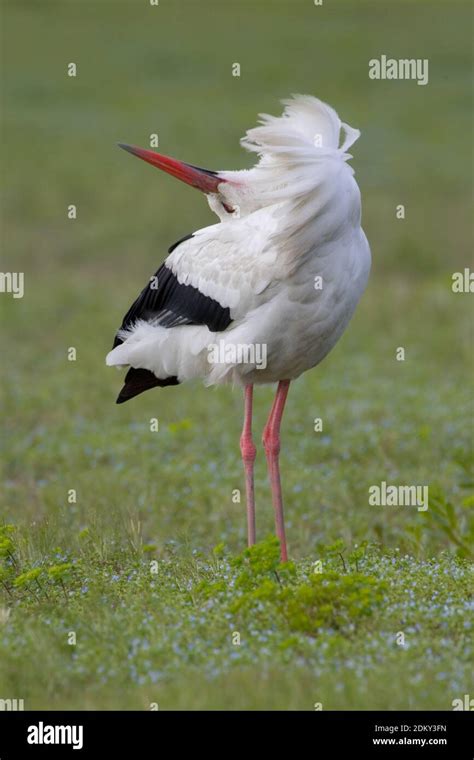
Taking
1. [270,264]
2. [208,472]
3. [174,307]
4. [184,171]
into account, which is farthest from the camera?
[208,472]

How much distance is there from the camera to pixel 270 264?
5.79 meters

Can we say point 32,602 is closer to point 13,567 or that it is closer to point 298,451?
point 13,567

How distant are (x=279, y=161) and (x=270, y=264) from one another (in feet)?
1.56

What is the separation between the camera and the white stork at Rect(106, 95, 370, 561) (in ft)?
18.6

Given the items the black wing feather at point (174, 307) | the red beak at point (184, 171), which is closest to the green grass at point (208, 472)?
the black wing feather at point (174, 307)

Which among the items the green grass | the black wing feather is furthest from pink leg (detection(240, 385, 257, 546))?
the black wing feather

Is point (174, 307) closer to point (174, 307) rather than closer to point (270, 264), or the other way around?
point (174, 307)

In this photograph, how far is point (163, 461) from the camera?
957 centimetres

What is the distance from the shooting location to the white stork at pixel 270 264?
566 centimetres

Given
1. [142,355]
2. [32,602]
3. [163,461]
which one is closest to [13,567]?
[32,602]

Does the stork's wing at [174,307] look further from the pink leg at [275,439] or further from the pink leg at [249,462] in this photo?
the pink leg at [275,439]

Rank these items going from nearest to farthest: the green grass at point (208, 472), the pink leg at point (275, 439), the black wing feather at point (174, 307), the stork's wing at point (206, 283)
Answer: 1. the green grass at point (208, 472)
2. the stork's wing at point (206, 283)
3. the black wing feather at point (174, 307)
4. the pink leg at point (275, 439)

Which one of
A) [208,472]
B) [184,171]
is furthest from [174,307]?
[208,472]

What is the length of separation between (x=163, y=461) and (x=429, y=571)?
166 inches
